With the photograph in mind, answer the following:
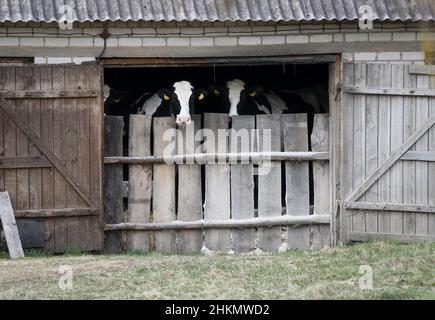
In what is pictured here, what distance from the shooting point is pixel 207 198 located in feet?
49.1

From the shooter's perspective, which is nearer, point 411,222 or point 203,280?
point 203,280

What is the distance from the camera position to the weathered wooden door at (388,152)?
47.4ft

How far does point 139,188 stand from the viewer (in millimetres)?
14914

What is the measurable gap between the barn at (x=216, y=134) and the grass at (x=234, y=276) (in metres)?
1.12

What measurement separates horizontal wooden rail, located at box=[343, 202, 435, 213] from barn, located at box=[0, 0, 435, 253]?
2 cm

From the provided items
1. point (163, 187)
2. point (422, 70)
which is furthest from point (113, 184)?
point (422, 70)

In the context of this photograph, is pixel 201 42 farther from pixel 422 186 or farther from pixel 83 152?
pixel 422 186

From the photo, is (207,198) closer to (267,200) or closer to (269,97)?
(267,200)

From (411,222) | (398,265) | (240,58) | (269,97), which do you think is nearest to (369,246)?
(411,222)

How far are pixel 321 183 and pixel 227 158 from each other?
1.34 m

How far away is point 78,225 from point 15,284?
2.95 meters

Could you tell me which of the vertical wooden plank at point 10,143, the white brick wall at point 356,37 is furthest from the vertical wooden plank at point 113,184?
the white brick wall at point 356,37
